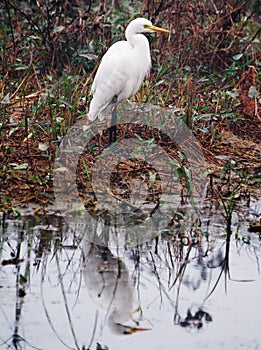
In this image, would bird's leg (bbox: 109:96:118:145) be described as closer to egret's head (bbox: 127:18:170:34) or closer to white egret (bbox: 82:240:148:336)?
egret's head (bbox: 127:18:170:34)

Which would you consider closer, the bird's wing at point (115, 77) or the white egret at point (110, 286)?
the white egret at point (110, 286)

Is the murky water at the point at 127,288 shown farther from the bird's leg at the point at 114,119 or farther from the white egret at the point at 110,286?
the bird's leg at the point at 114,119

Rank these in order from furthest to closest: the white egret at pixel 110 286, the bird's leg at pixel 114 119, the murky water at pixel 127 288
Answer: the bird's leg at pixel 114 119 → the white egret at pixel 110 286 → the murky water at pixel 127 288

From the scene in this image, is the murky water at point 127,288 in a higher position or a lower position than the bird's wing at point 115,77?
lower

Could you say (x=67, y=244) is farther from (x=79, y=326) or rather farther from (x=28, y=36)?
(x=28, y=36)

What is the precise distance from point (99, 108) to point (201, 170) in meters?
0.86

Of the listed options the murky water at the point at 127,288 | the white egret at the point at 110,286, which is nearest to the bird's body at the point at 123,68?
the murky water at the point at 127,288

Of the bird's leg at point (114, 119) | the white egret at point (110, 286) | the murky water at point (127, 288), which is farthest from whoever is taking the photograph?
the bird's leg at point (114, 119)

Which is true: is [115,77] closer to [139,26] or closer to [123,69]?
[123,69]

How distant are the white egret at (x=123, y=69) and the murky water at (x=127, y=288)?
1.26 meters

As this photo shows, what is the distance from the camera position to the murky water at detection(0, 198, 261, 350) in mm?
2803

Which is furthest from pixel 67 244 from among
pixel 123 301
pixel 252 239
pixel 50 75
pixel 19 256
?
pixel 50 75

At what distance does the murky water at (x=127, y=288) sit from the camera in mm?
2803

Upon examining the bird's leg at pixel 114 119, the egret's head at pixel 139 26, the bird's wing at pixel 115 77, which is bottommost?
the bird's leg at pixel 114 119
